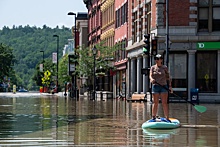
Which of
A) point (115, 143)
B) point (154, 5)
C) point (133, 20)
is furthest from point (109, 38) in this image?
point (115, 143)

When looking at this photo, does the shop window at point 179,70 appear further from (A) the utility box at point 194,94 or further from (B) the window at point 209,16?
(A) the utility box at point 194,94

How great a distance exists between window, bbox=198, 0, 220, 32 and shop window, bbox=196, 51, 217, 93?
193cm

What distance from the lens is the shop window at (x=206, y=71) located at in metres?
50.8

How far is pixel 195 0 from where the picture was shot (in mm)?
50594

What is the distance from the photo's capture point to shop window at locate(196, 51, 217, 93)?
167 feet

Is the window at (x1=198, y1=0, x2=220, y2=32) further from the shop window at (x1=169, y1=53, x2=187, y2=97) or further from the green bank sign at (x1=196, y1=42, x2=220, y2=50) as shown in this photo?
the shop window at (x1=169, y1=53, x2=187, y2=97)

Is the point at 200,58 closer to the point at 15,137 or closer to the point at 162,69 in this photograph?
the point at 162,69

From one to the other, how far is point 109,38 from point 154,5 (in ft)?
85.2

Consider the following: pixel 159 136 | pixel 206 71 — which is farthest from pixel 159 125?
pixel 206 71

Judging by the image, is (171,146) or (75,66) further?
(75,66)

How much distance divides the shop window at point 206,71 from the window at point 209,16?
6.34 ft

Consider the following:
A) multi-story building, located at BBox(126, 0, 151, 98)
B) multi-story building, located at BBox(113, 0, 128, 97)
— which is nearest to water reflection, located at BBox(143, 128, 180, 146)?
multi-story building, located at BBox(126, 0, 151, 98)

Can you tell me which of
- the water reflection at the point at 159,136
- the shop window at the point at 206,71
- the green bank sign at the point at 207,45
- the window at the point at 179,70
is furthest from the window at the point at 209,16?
the water reflection at the point at 159,136

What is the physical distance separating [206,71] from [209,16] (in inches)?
164
